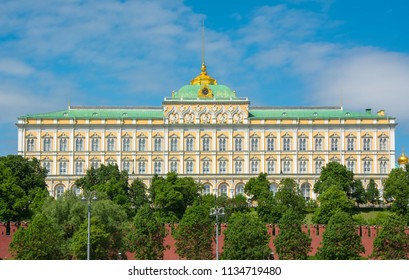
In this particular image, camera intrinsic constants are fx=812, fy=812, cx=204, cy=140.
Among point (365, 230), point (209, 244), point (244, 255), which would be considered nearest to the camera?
point (244, 255)

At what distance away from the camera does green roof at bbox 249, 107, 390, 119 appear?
111m

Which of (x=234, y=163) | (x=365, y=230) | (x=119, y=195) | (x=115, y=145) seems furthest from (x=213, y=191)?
(x=365, y=230)

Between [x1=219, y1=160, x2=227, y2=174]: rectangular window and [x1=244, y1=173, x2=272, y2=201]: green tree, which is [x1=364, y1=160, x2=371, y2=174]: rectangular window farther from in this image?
[x1=219, y1=160, x2=227, y2=174]: rectangular window

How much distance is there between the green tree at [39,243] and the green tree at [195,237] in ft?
35.5

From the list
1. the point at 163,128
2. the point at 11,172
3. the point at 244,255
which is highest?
the point at 163,128

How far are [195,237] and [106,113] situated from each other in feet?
166

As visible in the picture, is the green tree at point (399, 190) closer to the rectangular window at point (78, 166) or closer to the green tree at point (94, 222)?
the green tree at point (94, 222)

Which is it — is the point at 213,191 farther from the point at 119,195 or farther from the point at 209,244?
the point at 209,244

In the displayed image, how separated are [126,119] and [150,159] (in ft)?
21.1

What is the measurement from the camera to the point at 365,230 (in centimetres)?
6950

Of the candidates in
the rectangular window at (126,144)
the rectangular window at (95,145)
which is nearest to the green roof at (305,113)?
the rectangular window at (126,144)

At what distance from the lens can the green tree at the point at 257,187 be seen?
94.6m

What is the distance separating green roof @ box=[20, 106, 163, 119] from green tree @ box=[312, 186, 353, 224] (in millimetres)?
33701

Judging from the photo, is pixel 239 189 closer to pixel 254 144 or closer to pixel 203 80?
pixel 254 144
